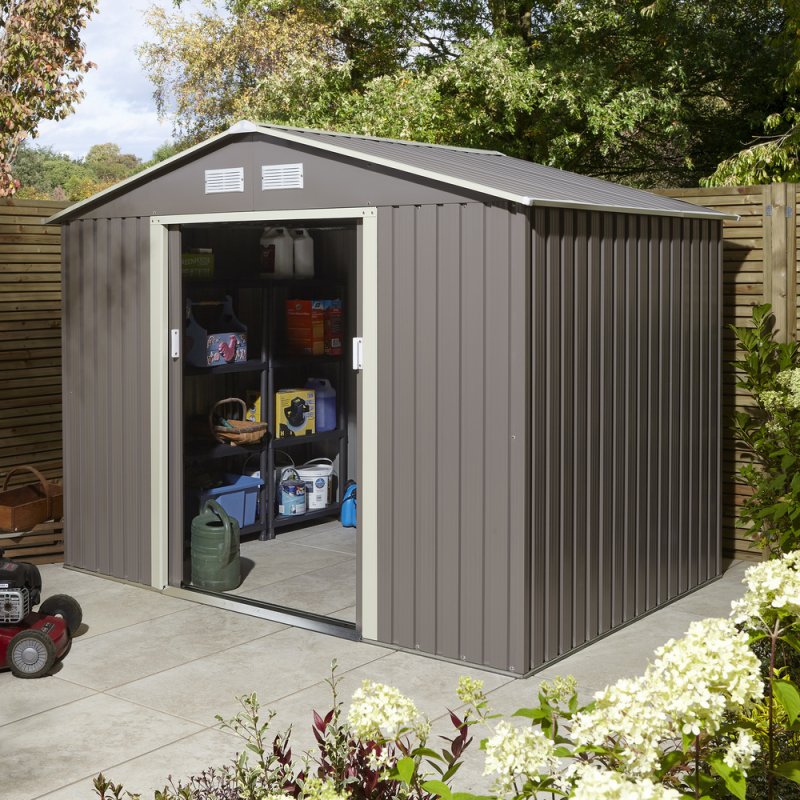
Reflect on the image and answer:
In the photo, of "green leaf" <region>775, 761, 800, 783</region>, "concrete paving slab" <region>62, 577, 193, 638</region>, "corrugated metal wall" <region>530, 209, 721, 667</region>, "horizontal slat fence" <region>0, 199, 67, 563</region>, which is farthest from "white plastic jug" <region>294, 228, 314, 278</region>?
"green leaf" <region>775, 761, 800, 783</region>

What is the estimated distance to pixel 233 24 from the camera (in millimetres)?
24016

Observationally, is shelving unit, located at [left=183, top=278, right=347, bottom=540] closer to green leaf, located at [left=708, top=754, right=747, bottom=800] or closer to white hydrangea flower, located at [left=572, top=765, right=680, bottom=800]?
green leaf, located at [left=708, top=754, right=747, bottom=800]

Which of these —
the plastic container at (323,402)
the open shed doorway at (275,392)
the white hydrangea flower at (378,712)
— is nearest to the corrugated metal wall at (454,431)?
the open shed doorway at (275,392)

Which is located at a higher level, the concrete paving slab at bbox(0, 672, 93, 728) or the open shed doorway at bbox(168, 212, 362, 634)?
the open shed doorway at bbox(168, 212, 362, 634)

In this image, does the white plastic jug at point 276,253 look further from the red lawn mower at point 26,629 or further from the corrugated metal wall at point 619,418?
the red lawn mower at point 26,629

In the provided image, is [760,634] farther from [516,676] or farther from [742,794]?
[516,676]

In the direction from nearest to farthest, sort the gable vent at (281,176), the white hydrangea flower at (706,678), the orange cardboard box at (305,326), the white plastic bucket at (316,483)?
1. the white hydrangea flower at (706,678)
2. the gable vent at (281,176)
3. the orange cardboard box at (305,326)
4. the white plastic bucket at (316,483)

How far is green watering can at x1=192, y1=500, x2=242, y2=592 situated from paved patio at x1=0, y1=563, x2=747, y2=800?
263 millimetres

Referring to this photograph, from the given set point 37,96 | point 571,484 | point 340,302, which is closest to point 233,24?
point 37,96

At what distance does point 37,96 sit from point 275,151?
11.9m

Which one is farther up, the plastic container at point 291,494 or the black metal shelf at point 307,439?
the black metal shelf at point 307,439

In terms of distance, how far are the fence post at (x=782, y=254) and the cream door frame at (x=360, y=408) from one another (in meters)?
2.84

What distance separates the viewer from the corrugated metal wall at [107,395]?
7.11 metres

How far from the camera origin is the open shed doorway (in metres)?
7.92
